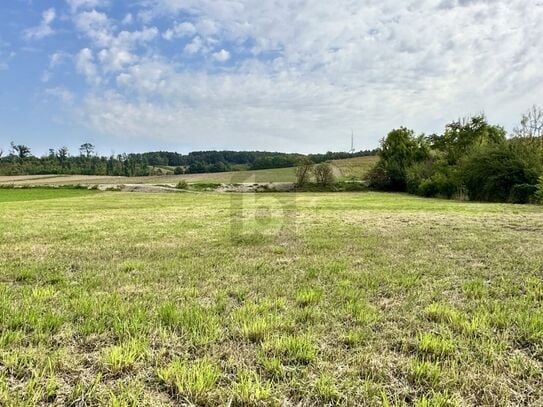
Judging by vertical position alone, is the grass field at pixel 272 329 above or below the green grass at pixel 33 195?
above

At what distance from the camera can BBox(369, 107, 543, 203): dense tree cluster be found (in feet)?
111

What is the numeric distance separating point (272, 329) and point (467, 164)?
40.9m

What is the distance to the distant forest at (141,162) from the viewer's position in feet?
340

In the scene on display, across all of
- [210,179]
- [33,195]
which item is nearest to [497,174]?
[33,195]

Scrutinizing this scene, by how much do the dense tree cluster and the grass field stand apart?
2808cm

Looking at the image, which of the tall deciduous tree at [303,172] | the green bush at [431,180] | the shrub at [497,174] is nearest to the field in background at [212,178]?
the tall deciduous tree at [303,172]

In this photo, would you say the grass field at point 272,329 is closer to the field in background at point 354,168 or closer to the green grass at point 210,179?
the green grass at point 210,179

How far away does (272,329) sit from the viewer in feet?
12.8

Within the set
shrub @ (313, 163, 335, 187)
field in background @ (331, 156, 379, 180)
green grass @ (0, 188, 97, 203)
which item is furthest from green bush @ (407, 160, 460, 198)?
green grass @ (0, 188, 97, 203)

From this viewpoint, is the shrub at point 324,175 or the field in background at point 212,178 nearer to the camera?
the shrub at point 324,175

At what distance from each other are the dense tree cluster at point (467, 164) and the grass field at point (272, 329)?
2808 cm

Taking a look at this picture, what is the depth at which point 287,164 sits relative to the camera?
103125 mm

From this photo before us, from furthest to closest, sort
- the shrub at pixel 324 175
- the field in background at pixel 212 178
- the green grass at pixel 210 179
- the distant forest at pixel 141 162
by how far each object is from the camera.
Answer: the distant forest at pixel 141 162 < the field in background at pixel 212 178 < the green grass at pixel 210 179 < the shrub at pixel 324 175

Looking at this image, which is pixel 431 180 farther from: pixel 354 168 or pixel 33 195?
pixel 33 195
